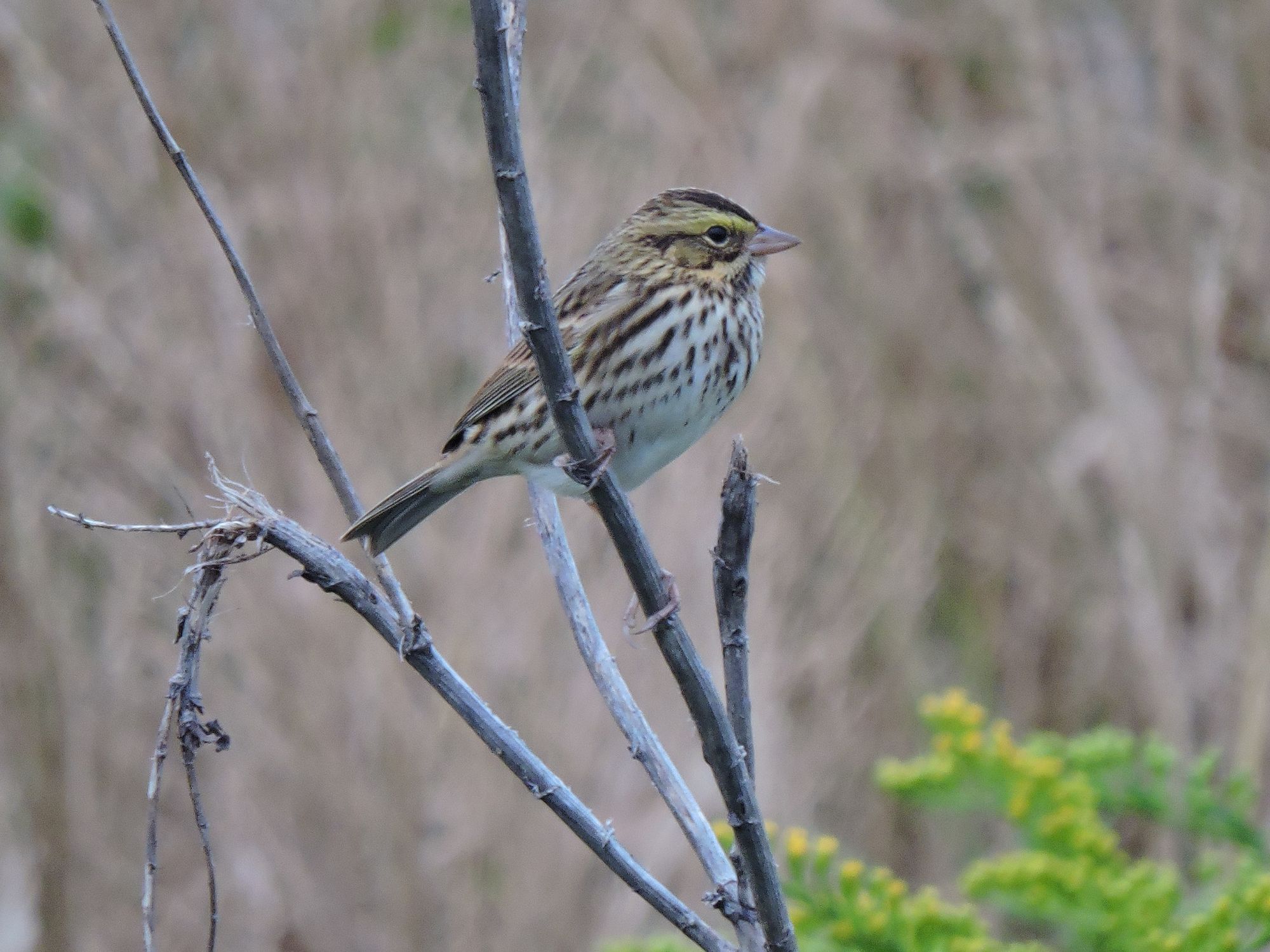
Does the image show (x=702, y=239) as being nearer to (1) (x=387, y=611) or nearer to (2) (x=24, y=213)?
(1) (x=387, y=611)

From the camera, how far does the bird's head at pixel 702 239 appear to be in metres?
2.64

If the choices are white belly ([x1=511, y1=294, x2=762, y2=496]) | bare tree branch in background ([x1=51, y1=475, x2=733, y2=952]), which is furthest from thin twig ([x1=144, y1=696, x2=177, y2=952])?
white belly ([x1=511, y1=294, x2=762, y2=496])

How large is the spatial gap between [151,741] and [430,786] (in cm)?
Result: 104

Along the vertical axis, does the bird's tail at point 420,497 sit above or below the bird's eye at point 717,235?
below

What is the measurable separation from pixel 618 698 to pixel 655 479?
2.59 meters

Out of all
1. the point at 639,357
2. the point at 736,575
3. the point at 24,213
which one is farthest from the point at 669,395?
the point at 24,213

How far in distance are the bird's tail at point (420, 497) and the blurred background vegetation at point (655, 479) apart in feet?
3.95

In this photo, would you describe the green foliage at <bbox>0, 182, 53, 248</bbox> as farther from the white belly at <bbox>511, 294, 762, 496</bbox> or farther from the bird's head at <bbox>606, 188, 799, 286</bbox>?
the white belly at <bbox>511, 294, 762, 496</bbox>

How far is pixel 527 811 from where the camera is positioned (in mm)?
4102

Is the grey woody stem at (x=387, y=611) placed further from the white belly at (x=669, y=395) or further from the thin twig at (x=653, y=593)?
the white belly at (x=669, y=395)

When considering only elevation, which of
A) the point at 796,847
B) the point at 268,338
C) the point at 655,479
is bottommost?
the point at 796,847

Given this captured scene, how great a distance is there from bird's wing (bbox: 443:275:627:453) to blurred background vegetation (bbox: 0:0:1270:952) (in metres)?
1.23

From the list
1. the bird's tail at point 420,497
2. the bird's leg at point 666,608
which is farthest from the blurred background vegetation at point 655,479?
the bird's leg at point 666,608

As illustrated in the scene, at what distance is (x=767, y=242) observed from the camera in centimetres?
266
